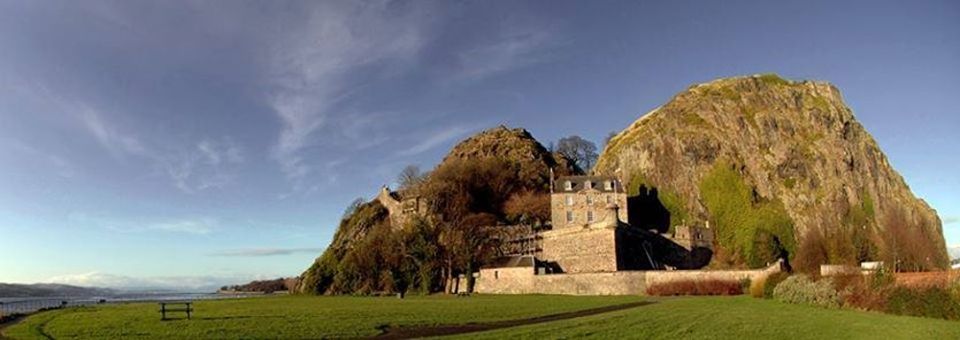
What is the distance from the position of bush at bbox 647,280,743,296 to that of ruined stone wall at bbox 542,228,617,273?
8.76 m

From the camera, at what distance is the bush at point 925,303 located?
26422 mm

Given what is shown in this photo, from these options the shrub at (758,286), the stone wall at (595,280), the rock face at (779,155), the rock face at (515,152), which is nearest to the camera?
the shrub at (758,286)

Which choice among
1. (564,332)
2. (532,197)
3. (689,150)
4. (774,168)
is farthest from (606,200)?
(564,332)

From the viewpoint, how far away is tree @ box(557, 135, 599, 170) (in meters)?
130

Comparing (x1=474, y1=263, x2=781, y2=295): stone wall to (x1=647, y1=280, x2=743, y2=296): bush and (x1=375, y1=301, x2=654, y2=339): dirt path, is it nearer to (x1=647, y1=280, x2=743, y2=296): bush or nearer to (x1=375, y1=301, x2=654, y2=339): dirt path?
(x1=647, y1=280, x2=743, y2=296): bush

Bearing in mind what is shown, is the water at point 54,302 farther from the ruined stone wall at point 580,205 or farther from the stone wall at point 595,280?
the ruined stone wall at point 580,205

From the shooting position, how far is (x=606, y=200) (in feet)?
246

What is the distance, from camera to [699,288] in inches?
1992

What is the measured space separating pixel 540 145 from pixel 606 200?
4254 centimetres

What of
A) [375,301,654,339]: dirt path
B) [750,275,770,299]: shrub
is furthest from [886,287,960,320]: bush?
[375,301,654,339]: dirt path

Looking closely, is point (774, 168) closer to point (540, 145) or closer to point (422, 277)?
point (540, 145)

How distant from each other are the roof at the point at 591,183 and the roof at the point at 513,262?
13.3 m

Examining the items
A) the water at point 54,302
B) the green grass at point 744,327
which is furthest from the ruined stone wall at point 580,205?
the green grass at point 744,327

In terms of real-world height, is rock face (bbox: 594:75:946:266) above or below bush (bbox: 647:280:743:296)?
above
